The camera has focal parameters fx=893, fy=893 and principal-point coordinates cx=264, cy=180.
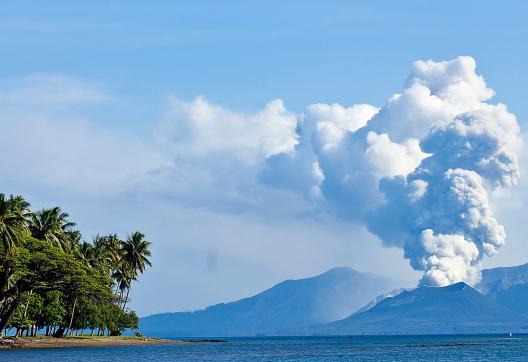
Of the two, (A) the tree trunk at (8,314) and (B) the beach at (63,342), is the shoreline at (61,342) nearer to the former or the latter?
(B) the beach at (63,342)

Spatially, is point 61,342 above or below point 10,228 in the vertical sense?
below

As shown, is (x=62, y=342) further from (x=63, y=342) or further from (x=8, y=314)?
(x=8, y=314)

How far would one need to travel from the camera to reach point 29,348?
146 m

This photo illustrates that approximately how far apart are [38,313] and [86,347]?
1206 cm

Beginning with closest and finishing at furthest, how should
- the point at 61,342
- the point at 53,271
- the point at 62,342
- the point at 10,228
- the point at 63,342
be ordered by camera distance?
the point at 10,228 < the point at 53,271 < the point at 61,342 < the point at 62,342 < the point at 63,342

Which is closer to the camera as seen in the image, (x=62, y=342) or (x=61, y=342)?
(x=61, y=342)

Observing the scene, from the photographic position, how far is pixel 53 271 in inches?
5310

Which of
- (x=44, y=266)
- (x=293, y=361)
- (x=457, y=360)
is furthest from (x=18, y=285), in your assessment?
(x=457, y=360)

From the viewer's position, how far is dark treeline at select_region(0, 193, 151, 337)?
12319 cm

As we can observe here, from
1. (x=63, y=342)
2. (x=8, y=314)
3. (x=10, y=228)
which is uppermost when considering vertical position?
(x=10, y=228)

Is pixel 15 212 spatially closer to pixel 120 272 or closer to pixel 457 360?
pixel 457 360

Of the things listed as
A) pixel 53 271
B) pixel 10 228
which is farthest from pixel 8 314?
pixel 10 228

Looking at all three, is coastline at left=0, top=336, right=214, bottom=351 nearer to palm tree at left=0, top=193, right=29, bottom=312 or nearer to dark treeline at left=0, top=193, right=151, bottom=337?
dark treeline at left=0, top=193, right=151, bottom=337

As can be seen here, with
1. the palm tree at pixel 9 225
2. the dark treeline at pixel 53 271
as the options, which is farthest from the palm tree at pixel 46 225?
the palm tree at pixel 9 225
